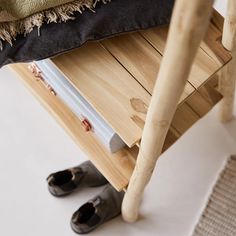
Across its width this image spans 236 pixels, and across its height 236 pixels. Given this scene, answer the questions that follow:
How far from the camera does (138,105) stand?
78 centimetres

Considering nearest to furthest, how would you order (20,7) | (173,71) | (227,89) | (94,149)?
(173,71)
(20,7)
(94,149)
(227,89)

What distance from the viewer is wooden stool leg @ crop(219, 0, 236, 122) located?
84cm

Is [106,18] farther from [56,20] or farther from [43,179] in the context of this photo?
[43,179]

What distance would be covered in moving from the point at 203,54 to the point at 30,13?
29 centimetres

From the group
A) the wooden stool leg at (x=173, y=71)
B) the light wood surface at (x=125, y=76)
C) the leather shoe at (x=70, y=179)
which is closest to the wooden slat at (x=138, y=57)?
the light wood surface at (x=125, y=76)

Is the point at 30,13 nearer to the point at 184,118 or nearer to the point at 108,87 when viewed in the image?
the point at 108,87

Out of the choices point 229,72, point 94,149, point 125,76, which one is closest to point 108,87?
point 125,76

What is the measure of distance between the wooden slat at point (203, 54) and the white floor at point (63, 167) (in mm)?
339

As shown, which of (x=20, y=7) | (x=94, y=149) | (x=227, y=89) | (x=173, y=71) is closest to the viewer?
(x=173, y=71)

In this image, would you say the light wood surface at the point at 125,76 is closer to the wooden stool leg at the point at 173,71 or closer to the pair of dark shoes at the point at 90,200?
the wooden stool leg at the point at 173,71

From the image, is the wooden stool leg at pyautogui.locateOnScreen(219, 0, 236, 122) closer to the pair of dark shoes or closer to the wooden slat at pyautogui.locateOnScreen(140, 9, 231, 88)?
the wooden slat at pyautogui.locateOnScreen(140, 9, 231, 88)

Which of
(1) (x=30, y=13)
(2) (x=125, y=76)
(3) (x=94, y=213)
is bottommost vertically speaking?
(3) (x=94, y=213)

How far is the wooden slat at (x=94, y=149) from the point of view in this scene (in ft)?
2.91

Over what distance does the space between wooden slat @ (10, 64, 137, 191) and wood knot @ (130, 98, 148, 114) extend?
0.14 meters
